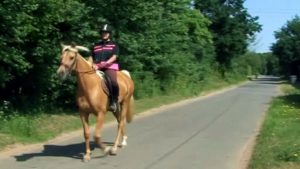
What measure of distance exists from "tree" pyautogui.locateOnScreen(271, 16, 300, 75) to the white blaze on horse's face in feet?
299

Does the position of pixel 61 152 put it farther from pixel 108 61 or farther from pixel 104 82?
pixel 108 61

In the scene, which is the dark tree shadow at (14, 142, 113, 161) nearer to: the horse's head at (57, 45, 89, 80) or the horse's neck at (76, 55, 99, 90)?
the horse's neck at (76, 55, 99, 90)

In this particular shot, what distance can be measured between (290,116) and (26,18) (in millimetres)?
12262

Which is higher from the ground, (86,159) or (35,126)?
(35,126)

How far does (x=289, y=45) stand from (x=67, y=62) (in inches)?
3791

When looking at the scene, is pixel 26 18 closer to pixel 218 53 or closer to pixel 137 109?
pixel 137 109

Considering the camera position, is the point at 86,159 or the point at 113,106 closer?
the point at 86,159

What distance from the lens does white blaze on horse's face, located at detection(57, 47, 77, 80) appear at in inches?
449

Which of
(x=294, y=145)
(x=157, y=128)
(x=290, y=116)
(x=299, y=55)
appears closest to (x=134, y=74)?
(x=290, y=116)

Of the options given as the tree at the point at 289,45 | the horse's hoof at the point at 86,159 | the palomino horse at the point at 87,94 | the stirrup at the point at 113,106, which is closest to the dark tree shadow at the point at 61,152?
the horse's hoof at the point at 86,159

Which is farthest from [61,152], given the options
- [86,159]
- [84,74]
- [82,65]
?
[82,65]

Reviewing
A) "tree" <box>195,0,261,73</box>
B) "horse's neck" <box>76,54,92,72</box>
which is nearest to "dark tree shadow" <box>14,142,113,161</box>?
"horse's neck" <box>76,54,92,72</box>

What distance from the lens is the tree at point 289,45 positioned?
103 metres

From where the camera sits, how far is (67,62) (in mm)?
11594
